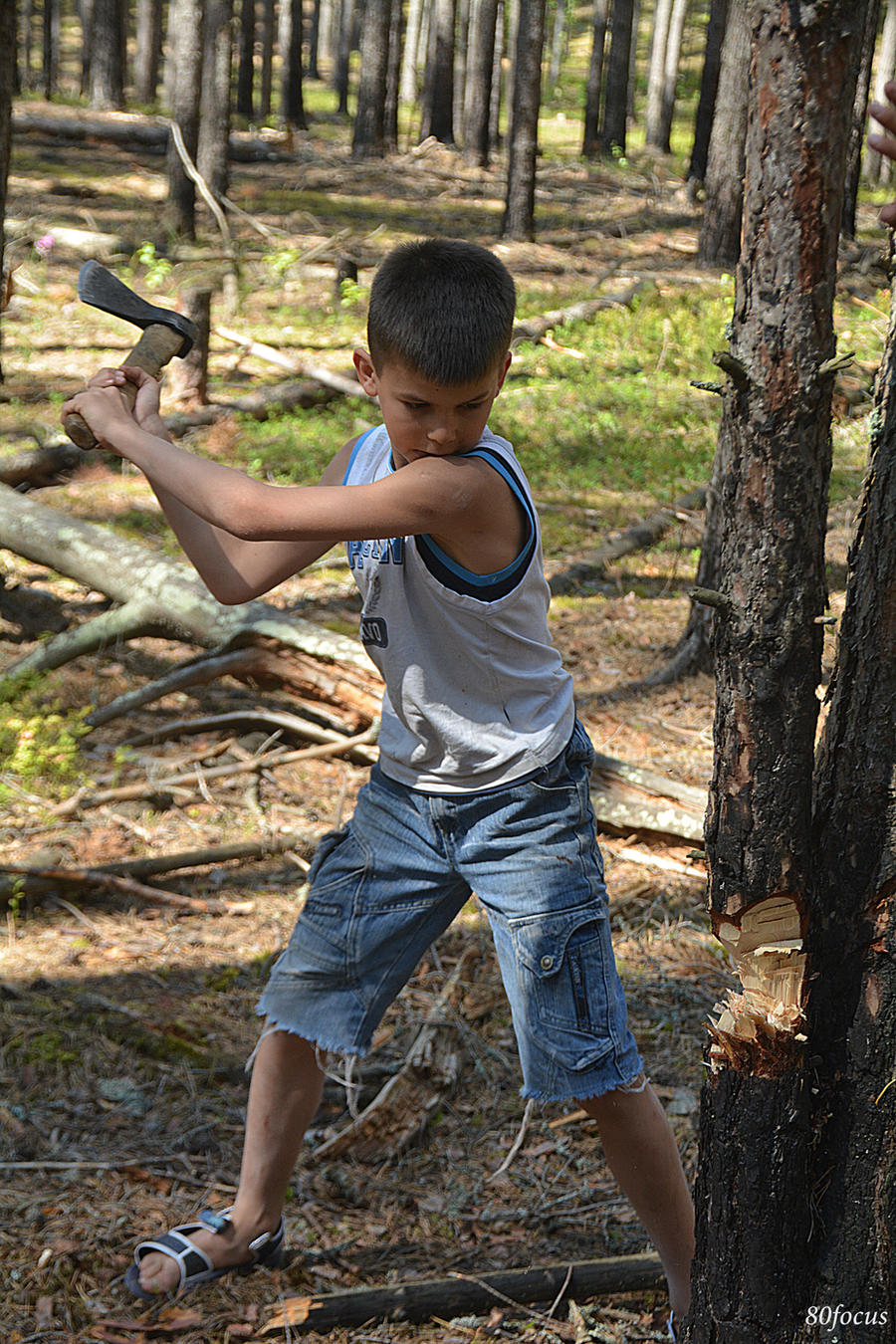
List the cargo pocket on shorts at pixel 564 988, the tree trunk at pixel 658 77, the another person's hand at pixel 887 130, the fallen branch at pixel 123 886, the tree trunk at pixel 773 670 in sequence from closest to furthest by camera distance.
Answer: the another person's hand at pixel 887 130 → the tree trunk at pixel 773 670 → the cargo pocket on shorts at pixel 564 988 → the fallen branch at pixel 123 886 → the tree trunk at pixel 658 77

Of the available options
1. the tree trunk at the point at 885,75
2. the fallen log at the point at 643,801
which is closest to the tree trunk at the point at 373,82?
the tree trunk at the point at 885,75

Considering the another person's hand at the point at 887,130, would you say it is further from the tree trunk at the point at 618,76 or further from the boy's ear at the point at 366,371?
the tree trunk at the point at 618,76

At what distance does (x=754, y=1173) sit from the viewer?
187cm

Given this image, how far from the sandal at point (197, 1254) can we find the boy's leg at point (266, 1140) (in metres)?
0.01

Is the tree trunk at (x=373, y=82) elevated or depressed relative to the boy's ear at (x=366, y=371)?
elevated

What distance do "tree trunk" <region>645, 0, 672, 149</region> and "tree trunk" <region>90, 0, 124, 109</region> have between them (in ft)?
40.5

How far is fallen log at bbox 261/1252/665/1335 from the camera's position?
236cm

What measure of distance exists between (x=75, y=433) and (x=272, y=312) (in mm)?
10085

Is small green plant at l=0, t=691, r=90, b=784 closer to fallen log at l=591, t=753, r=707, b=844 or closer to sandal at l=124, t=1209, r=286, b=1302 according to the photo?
fallen log at l=591, t=753, r=707, b=844

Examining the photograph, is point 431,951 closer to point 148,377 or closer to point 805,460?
point 148,377

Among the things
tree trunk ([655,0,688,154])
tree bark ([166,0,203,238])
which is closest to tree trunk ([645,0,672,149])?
tree trunk ([655,0,688,154])

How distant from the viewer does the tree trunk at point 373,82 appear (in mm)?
19250

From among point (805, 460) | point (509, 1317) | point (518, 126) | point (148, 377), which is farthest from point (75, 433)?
point (518, 126)

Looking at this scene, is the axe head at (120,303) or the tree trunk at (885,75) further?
the tree trunk at (885,75)
